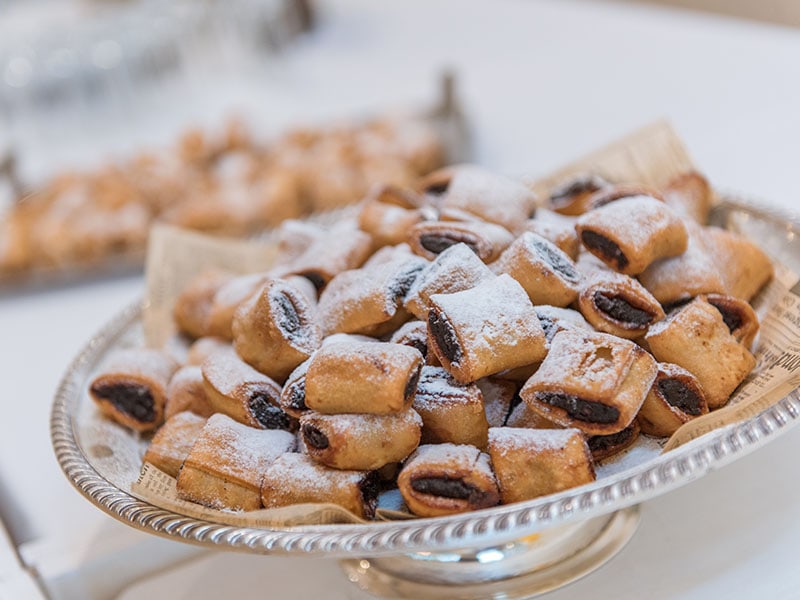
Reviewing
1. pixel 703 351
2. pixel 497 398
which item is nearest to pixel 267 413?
pixel 497 398

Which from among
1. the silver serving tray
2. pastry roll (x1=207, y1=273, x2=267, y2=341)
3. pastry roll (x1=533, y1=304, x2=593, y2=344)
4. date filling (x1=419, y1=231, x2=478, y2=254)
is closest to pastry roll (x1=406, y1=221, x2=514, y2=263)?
date filling (x1=419, y1=231, x2=478, y2=254)

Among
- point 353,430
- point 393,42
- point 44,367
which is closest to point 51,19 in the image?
point 393,42

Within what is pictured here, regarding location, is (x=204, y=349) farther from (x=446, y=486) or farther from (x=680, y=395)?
(x=680, y=395)

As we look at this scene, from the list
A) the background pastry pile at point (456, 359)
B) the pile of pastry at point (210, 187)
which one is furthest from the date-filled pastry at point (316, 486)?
the pile of pastry at point (210, 187)

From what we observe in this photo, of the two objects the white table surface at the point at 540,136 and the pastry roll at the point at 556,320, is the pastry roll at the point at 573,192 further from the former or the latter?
the white table surface at the point at 540,136

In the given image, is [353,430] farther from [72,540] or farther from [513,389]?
[72,540]

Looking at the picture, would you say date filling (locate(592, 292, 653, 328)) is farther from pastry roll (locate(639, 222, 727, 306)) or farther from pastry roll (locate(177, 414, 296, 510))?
pastry roll (locate(177, 414, 296, 510))
